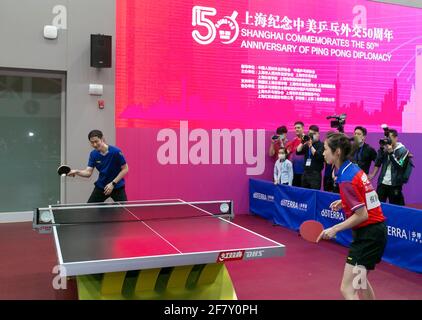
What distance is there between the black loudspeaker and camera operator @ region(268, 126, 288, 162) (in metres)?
3.39

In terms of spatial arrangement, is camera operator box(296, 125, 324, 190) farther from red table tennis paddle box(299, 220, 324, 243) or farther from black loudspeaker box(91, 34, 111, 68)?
red table tennis paddle box(299, 220, 324, 243)

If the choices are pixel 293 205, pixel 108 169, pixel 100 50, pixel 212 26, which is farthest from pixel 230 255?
pixel 212 26

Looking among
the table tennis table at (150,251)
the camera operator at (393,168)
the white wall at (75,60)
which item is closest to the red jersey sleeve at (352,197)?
the table tennis table at (150,251)

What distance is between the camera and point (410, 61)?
10219 millimetres

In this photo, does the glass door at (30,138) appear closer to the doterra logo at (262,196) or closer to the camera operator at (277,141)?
the doterra logo at (262,196)

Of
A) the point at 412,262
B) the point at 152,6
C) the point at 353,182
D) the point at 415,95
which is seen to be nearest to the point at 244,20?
the point at 152,6

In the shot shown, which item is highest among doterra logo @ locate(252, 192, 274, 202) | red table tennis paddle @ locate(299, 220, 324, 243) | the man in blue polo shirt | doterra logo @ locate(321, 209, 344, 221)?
the man in blue polo shirt

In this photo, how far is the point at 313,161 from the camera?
24.5 ft

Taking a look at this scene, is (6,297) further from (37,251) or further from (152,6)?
(152,6)

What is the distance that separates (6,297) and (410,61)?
380 inches

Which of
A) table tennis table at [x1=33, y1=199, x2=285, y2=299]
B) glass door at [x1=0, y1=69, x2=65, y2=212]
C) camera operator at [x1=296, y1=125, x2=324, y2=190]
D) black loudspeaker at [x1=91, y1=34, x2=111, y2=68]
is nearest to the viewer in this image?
table tennis table at [x1=33, y1=199, x2=285, y2=299]

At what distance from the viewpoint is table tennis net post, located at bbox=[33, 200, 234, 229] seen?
385 centimetres

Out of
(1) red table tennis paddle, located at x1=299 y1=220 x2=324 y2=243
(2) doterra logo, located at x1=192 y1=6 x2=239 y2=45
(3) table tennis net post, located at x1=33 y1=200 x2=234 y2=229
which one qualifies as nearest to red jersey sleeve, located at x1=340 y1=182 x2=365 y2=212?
(1) red table tennis paddle, located at x1=299 y1=220 x2=324 y2=243

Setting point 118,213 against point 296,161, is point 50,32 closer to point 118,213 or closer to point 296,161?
point 118,213
